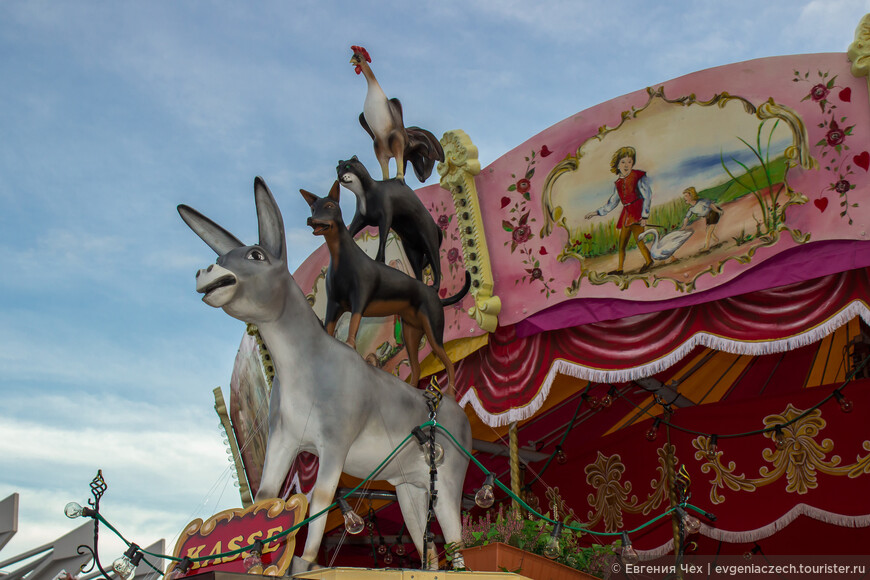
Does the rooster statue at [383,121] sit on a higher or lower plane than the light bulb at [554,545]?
higher

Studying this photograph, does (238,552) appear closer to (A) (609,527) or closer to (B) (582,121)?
(B) (582,121)

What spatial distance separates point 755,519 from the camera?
6.96 meters

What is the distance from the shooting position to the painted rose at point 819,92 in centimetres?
508

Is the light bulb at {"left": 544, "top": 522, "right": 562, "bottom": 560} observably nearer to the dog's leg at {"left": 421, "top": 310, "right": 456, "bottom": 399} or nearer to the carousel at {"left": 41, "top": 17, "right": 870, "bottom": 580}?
the carousel at {"left": 41, "top": 17, "right": 870, "bottom": 580}

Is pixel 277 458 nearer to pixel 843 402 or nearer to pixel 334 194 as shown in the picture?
pixel 334 194

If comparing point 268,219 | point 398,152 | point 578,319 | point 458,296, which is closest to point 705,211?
point 578,319

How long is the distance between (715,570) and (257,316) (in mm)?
4463

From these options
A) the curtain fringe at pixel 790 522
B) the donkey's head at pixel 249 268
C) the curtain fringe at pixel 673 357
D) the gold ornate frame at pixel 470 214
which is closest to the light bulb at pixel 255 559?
the donkey's head at pixel 249 268

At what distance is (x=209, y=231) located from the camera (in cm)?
498

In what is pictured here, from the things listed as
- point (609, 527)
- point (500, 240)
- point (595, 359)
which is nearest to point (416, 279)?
point (500, 240)

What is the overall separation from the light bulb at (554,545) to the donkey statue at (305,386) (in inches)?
21.8

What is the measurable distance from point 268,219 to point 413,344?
1.51m

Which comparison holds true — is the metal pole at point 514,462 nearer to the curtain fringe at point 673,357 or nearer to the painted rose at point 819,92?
the curtain fringe at point 673,357

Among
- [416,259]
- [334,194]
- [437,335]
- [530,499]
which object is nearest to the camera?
[334,194]
